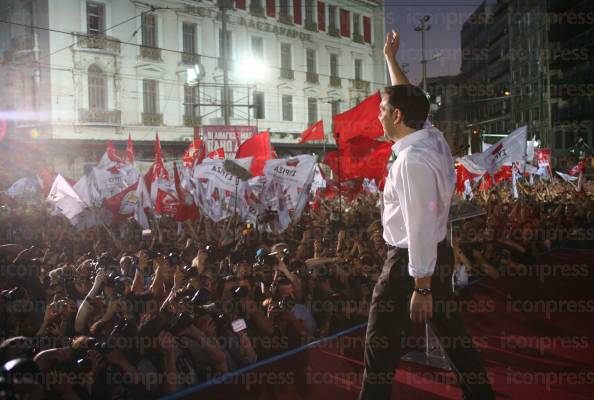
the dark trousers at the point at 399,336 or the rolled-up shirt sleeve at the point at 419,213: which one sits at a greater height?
the rolled-up shirt sleeve at the point at 419,213

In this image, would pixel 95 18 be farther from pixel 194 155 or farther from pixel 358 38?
pixel 358 38

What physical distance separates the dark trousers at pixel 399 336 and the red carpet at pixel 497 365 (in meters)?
1.42

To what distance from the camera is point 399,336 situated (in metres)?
2.87

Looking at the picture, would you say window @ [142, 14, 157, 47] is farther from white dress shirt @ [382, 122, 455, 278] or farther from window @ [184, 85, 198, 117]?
white dress shirt @ [382, 122, 455, 278]

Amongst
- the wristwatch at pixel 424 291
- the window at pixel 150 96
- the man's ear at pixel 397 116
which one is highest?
the window at pixel 150 96

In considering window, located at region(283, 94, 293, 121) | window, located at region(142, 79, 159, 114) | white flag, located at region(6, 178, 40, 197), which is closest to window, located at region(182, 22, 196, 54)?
window, located at region(142, 79, 159, 114)

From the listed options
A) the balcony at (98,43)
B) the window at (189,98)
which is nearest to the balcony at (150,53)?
the balcony at (98,43)

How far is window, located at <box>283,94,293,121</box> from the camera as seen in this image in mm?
33125

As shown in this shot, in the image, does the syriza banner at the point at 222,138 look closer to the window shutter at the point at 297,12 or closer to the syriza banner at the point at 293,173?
the syriza banner at the point at 293,173

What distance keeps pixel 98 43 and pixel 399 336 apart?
25.2 meters

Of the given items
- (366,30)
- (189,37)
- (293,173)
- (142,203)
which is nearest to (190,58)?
(189,37)

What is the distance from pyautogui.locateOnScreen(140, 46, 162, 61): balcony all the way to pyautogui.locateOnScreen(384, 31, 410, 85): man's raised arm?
80.8 ft

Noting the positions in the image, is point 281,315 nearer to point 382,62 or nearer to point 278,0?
point 278,0

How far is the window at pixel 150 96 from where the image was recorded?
1045 inches
